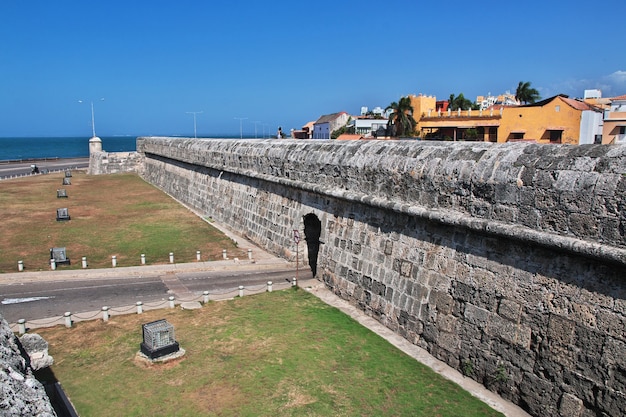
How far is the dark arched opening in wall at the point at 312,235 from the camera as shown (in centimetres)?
1425

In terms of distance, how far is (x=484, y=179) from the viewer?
7973mm

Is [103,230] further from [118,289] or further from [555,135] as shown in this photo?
[555,135]

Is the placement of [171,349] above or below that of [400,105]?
below

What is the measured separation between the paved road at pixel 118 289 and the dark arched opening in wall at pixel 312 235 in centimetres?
94

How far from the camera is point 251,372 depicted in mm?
8039

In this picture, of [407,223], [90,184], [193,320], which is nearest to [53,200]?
[90,184]

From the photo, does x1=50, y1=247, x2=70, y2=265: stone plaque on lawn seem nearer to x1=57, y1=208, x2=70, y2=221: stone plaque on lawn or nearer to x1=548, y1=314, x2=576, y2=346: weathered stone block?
x1=57, y1=208, x2=70, y2=221: stone plaque on lawn

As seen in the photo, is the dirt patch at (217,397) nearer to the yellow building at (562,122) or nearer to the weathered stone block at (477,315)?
the weathered stone block at (477,315)

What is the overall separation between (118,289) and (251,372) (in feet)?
19.3

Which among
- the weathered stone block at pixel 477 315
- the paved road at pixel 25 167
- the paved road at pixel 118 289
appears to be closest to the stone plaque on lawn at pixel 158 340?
the paved road at pixel 118 289

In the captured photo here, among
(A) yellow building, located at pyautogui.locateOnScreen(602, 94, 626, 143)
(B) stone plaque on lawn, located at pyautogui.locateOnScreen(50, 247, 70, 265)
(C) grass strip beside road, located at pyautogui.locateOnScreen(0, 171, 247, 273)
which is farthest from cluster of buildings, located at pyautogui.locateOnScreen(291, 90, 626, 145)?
(B) stone plaque on lawn, located at pyautogui.locateOnScreen(50, 247, 70, 265)

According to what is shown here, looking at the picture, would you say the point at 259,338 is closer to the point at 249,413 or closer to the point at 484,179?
the point at 249,413

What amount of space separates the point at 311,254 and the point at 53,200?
61.9ft

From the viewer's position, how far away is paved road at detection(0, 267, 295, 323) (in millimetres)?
10836
